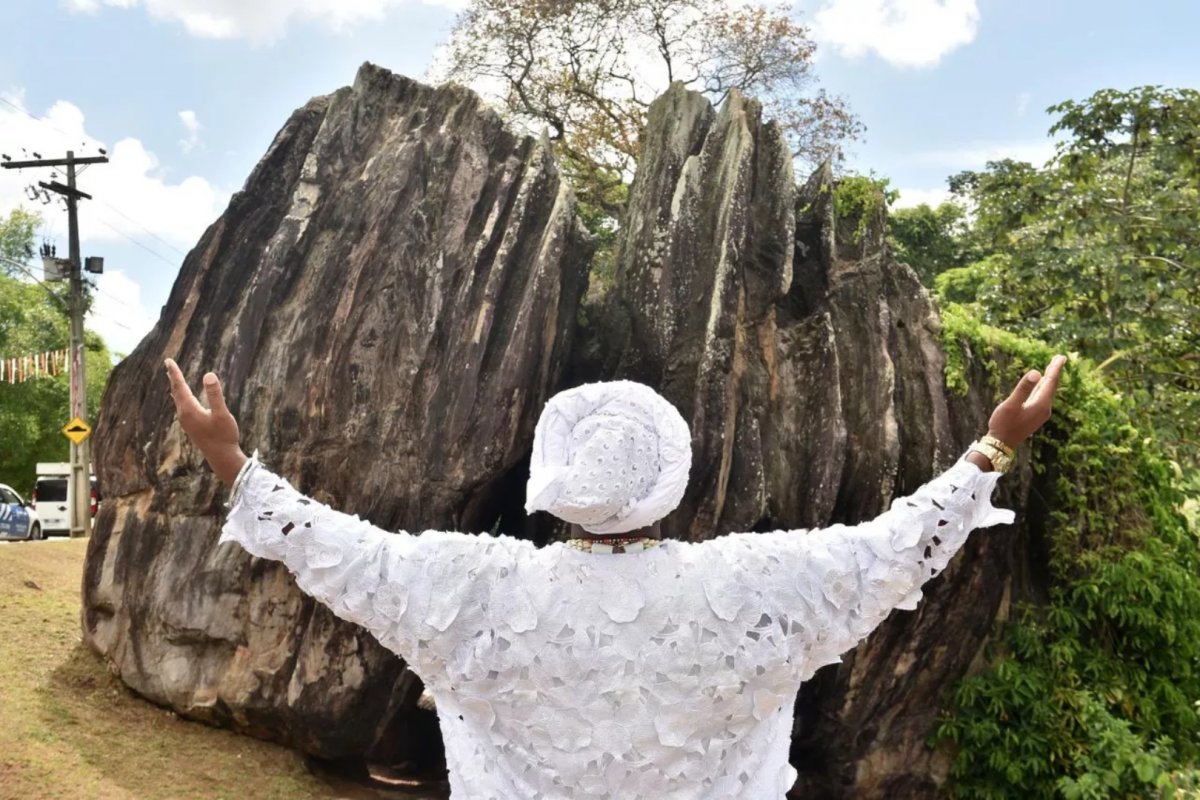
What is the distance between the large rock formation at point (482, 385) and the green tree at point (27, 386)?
18.4m

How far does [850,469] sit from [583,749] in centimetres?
575

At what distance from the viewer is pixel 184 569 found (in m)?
7.36

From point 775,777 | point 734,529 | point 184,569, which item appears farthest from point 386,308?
point 775,777

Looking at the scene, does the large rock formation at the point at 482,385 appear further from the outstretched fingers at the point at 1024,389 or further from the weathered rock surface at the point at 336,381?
the outstretched fingers at the point at 1024,389

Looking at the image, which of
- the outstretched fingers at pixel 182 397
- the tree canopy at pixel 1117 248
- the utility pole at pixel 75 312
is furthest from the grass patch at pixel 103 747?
the utility pole at pixel 75 312

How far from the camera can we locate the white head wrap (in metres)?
1.80

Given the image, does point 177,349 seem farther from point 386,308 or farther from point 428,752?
point 428,752

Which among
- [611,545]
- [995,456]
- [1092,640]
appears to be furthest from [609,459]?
[1092,640]

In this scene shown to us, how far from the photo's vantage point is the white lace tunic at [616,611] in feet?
5.96

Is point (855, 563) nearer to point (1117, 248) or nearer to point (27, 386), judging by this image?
point (1117, 248)

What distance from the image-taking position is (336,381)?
7.27 meters

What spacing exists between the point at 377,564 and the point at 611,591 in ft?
1.33

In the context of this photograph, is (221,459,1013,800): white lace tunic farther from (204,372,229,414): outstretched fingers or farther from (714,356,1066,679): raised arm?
(204,372,229,414): outstretched fingers

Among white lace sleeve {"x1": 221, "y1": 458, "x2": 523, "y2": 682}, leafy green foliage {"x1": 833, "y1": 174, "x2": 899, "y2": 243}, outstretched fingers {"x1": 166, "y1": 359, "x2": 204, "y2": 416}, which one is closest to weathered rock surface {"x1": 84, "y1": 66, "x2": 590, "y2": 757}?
leafy green foliage {"x1": 833, "y1": 174, "x2": 899, "y2": 243}
